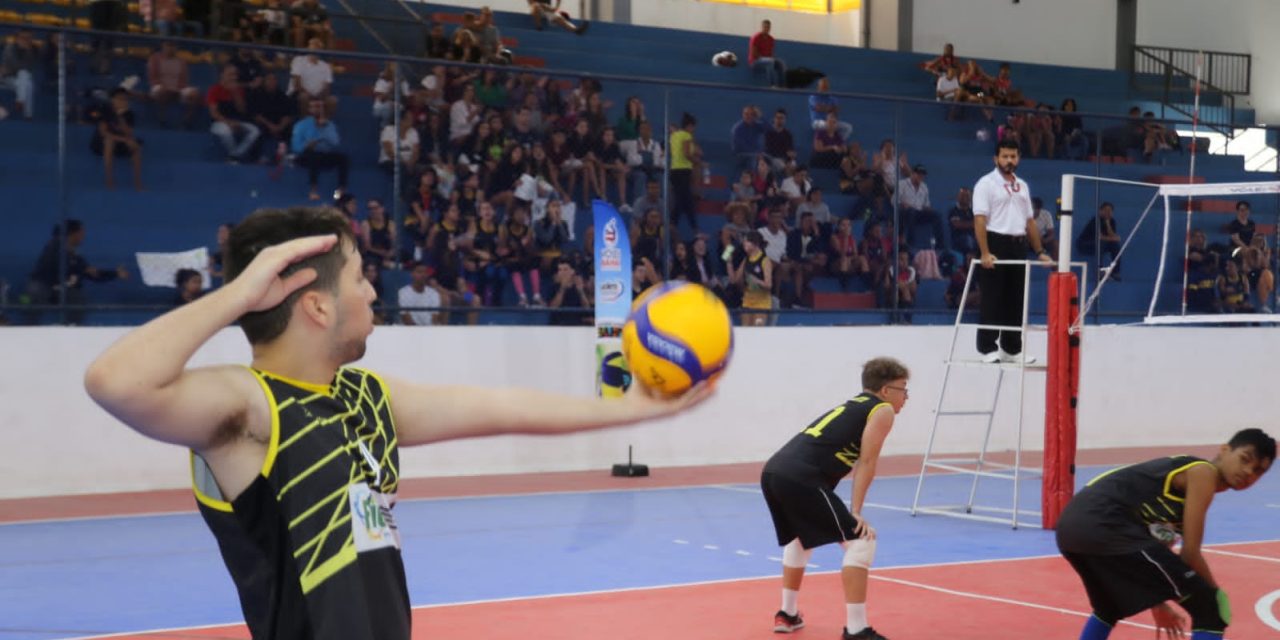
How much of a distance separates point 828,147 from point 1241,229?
246 inches

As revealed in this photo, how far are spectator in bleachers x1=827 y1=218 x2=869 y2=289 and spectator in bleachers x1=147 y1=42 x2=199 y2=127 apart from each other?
23.7ft

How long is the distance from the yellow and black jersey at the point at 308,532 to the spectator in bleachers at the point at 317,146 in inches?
479

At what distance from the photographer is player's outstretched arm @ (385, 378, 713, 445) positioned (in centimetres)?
323

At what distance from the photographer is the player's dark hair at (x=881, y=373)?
934 cm

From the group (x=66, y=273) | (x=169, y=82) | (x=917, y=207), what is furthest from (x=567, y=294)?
Result: (x=66, y=273)

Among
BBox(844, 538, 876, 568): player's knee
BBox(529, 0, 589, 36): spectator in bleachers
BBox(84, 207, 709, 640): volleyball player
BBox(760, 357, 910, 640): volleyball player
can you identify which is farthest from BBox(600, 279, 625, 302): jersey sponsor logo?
BBox(84, 207, 709, 640): volleyball player

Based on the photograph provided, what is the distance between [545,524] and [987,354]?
13.7ft

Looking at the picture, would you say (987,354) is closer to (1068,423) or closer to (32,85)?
(1068,423)

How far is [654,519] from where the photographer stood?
12.8 meters

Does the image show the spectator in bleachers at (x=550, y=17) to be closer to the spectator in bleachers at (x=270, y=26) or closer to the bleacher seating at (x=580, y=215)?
the bleacher seating at (x=580, y=215)

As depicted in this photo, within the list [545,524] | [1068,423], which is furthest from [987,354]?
[545,524]

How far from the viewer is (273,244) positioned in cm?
282

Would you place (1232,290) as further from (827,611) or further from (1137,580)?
(1137,580)

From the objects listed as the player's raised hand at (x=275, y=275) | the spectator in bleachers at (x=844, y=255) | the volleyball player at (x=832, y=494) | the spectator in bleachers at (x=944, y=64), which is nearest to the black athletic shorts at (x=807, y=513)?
the volleyball player at (x=832, y=494)
